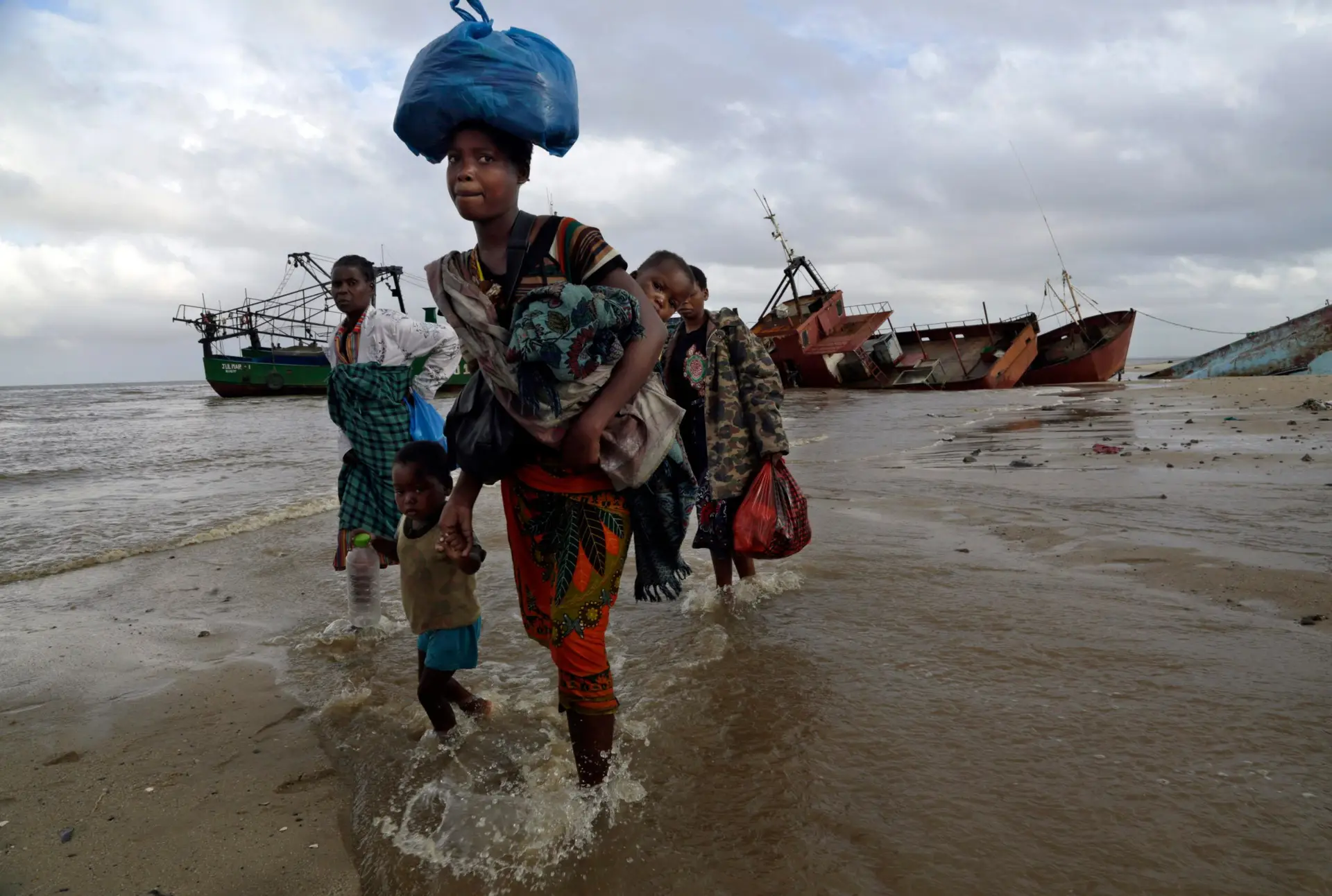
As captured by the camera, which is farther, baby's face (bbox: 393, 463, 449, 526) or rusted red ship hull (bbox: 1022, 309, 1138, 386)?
rusted red ship hull (bbox: 1022, 309, 1138, 386)

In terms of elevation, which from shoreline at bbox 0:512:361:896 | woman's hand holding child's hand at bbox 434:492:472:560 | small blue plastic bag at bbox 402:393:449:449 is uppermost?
small blue plastic bag at bbox 402:393:449:449

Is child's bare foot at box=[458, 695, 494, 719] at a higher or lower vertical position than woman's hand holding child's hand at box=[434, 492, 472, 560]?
lower

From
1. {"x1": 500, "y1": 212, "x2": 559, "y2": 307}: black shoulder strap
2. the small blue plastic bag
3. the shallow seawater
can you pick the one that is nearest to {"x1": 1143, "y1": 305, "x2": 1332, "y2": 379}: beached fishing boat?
the shallow seawater

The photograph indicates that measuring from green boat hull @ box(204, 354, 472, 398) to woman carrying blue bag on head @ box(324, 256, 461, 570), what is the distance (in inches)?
1330

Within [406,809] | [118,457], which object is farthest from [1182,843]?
[118,457]

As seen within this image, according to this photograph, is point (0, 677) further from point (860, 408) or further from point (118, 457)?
point (860, 408)

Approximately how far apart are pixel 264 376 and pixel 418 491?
1559 inches

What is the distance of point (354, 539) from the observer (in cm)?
338

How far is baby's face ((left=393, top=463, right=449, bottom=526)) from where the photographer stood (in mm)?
2438

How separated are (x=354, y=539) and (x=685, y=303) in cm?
183

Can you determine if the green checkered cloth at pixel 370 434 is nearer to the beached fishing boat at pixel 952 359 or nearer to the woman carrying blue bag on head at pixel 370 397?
the woman carrying blue bag on head at pixel 370 397

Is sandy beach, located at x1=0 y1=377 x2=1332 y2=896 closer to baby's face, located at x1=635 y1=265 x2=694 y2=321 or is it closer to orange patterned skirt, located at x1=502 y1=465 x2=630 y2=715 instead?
orange patterned skirt, located at x1=502 y1=465 x2=630 y2=715

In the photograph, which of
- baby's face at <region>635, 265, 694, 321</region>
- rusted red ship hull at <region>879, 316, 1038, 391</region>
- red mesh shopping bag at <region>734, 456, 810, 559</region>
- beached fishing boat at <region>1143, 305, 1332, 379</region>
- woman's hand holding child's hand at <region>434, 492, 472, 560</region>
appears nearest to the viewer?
woman's hand holding child's hand at <region>434, 492, 472, 560</region>

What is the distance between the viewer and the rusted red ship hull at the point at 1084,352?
84.2ft
